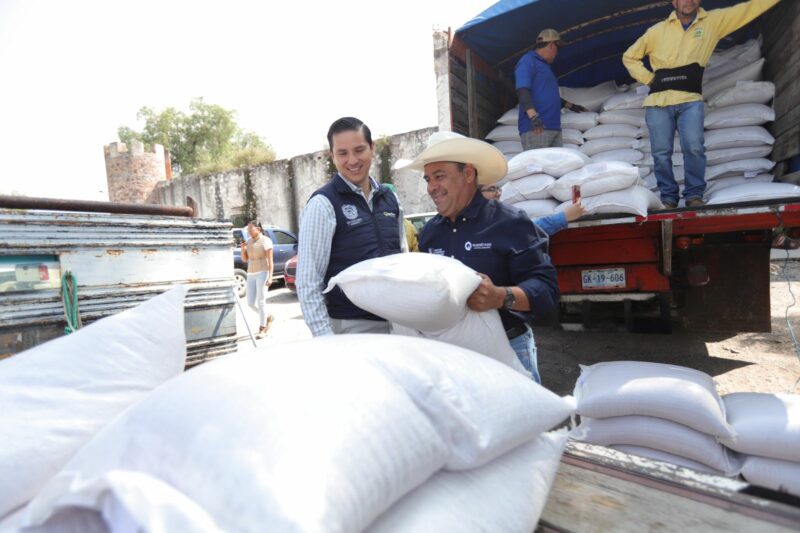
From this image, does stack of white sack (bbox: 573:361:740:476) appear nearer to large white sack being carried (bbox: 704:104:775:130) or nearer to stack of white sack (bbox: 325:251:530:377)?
stack of white sack (bbox: 325:251:530:377)

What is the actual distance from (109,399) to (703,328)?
426 cm

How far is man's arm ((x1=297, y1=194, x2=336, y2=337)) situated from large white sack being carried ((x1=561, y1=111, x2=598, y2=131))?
10.7 ft

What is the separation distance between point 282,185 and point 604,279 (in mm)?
16607

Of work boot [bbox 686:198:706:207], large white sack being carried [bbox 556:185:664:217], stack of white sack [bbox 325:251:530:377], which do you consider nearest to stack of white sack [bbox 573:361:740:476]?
stack of white sack [bbox 325:251:530:377]

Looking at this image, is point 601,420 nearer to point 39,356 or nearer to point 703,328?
point 39,356

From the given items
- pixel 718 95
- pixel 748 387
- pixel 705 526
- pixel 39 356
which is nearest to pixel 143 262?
pixel 39 356

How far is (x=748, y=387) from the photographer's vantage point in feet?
10.3

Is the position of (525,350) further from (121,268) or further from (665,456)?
(121,268)

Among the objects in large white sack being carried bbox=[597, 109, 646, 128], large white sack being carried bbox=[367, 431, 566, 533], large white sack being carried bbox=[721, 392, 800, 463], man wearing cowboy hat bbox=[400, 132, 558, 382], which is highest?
large white sack being carried bbox=[597, 109, 646, 128]

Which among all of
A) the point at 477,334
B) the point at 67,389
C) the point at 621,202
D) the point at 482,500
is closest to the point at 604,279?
the point at 621,202

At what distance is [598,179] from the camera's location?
2988mm

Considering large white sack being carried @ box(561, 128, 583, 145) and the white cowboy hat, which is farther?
large white sack being carried @ box(561, 128, 583, 145)

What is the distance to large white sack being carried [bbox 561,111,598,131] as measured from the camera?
4.14m

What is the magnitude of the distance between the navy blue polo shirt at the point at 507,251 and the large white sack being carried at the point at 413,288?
0.39 meters
